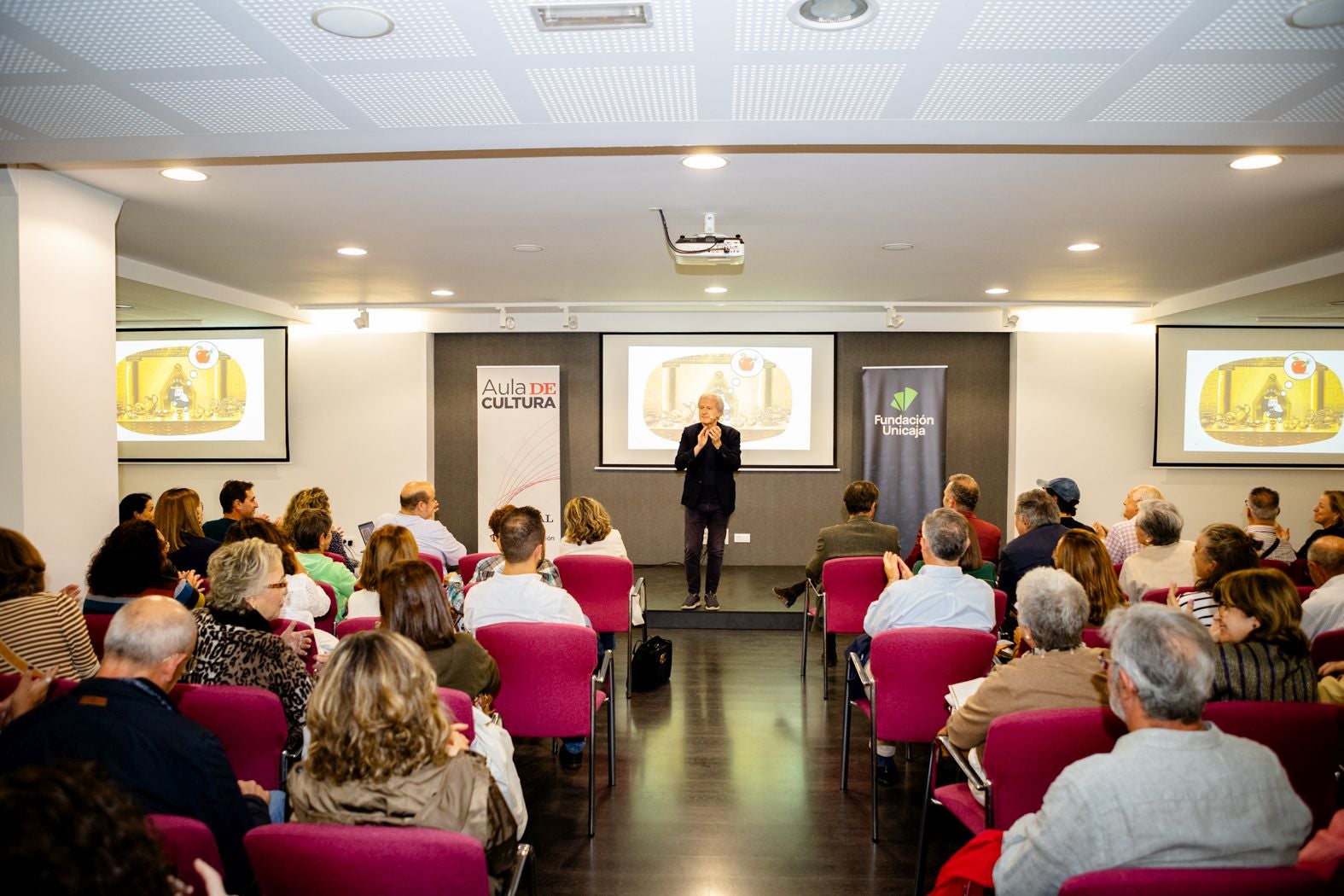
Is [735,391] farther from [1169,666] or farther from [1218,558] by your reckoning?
[1169,666]

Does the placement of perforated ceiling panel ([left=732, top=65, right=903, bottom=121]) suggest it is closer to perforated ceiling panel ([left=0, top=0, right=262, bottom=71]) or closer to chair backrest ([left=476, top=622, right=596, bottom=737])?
perforated ceiling panel ([left=0, top=0, right=262, bottom=71])

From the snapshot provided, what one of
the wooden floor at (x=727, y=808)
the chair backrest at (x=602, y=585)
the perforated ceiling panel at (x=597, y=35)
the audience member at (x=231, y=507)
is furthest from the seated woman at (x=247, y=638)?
the audience member at (x=231, y=507)

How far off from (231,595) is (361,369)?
7.16m

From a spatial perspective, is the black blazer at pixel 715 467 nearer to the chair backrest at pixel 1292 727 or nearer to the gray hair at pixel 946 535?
the gray hair at pixel 946 535

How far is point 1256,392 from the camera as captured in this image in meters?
8.99

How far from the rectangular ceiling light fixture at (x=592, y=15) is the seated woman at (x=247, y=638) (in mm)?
1878

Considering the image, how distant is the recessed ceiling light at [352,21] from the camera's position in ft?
7.66

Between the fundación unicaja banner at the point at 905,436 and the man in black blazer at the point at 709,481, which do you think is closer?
the man in black blazer at the point at 709,481

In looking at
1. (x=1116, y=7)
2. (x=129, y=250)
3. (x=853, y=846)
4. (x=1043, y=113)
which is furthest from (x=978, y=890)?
(x=129, y=250)

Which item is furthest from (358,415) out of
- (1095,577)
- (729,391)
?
(1095,577)

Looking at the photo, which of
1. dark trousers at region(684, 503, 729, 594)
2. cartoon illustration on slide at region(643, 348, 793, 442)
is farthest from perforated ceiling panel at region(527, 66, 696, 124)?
cartoon illustration on slide at region(643, 348, 793, 442)

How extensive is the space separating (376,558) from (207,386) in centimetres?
714

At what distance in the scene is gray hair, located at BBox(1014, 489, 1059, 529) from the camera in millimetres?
4848

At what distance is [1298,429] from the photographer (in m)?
9.01
